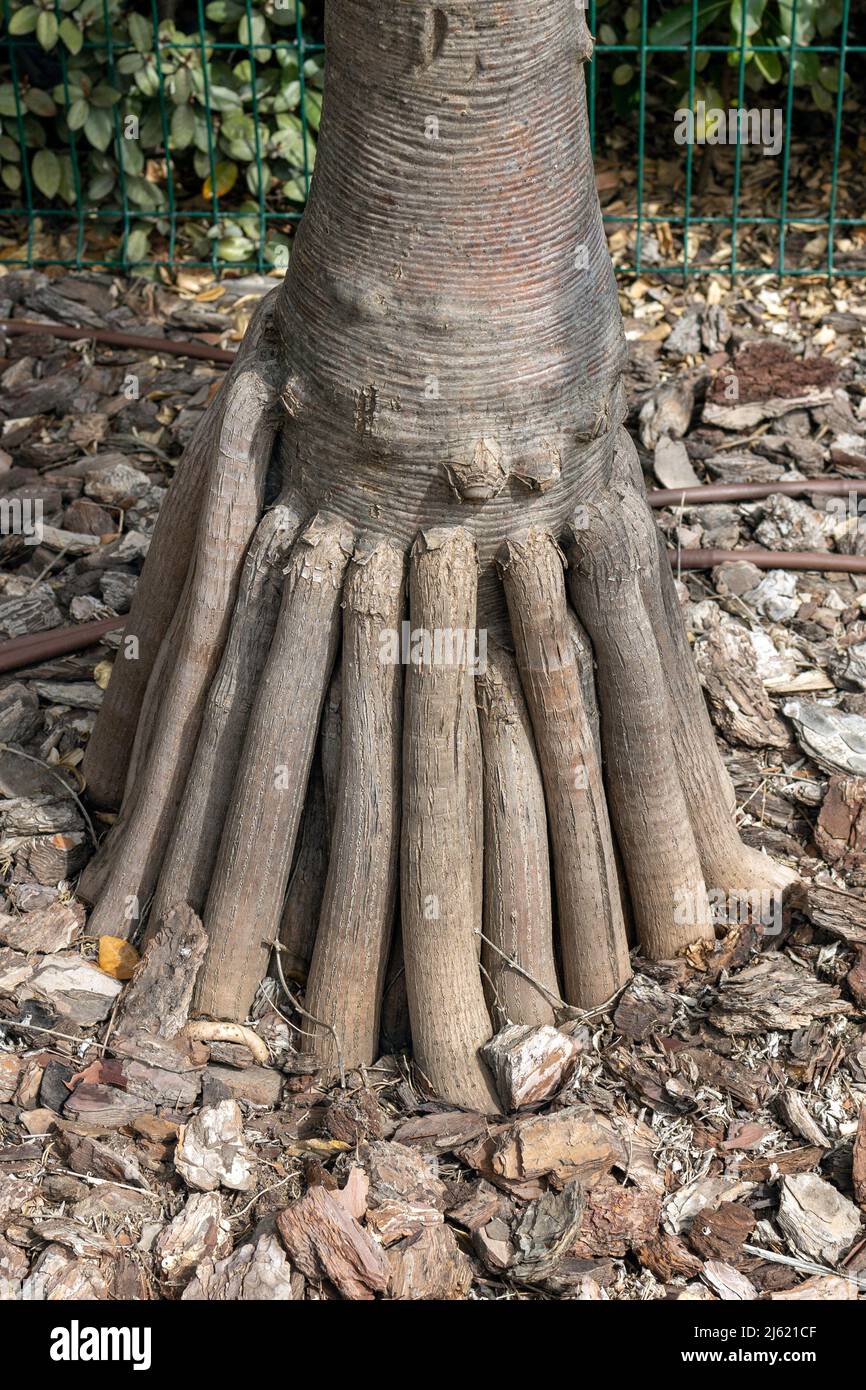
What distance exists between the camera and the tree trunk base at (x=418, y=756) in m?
3.26

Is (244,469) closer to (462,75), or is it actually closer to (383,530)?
(383,530)

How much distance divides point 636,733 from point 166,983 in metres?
1.25

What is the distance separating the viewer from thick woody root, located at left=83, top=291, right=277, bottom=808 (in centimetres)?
336

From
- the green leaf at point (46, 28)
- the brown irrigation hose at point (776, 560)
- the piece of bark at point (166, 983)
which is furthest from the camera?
the green leaf at point (46, 28)

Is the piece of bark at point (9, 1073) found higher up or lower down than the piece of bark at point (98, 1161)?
higher up

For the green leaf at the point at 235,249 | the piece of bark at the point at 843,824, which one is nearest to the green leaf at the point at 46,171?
the green leaf at the point at 235,249

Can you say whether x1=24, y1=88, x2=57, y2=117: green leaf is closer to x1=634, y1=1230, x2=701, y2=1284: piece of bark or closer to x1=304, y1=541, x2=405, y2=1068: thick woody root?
x1=304, y1=541, x2=405, y2=1068: thick woody root

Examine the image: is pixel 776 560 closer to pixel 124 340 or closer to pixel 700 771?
pixel 700 771

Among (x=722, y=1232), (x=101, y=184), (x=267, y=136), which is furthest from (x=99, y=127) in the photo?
(x=722, y=1232)

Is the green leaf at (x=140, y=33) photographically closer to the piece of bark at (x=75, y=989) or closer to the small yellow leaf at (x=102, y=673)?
the small yellow leaf at (x=102, y=673)

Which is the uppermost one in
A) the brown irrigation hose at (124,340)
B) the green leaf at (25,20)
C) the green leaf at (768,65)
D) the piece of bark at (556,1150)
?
the green leaf at (25,20)

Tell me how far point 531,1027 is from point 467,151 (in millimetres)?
1953

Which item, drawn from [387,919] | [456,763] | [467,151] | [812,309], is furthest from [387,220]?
[812,309]

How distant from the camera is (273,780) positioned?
3.44 meters
